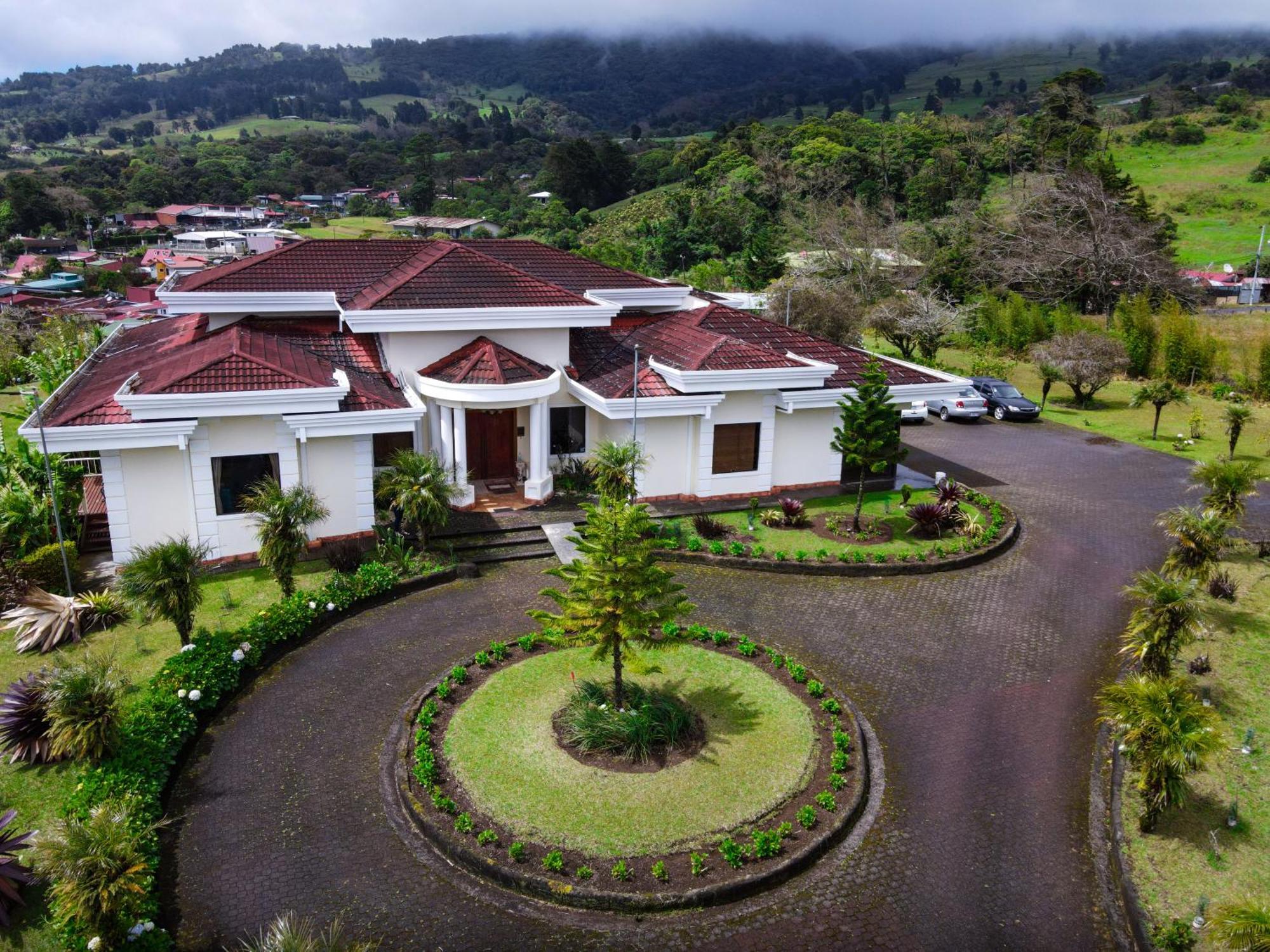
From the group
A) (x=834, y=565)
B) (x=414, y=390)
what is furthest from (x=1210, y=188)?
(x=414, y=390)

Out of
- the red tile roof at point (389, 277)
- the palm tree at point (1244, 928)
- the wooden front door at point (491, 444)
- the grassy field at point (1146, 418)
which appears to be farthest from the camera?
the grassy field at point (1146, 418)

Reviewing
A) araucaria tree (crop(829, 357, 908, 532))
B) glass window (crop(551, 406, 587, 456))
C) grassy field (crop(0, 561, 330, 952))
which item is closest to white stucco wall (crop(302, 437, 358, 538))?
grassy field (crop(0, 561, 330, 952))

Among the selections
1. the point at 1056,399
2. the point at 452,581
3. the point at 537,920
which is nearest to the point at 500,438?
the point at 452,581

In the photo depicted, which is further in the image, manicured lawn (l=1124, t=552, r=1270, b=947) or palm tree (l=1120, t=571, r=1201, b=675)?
palm tree (l=1120, t=571, r=1201, b=675)

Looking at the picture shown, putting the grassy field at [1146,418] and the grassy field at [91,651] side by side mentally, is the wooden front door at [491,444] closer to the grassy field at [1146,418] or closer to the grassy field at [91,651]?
the grassy field at [91,651]

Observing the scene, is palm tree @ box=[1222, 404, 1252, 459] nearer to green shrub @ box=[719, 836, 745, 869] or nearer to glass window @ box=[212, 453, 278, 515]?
green shrub @ box=[719, 836, 745, 869]

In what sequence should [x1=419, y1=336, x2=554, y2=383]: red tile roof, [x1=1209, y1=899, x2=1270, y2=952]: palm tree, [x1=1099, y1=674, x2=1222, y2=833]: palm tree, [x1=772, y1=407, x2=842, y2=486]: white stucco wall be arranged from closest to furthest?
[x1=1209, y1=899, x2=1270, y2=952]: palm tree < [x1=1099, y1=674, x2=1222, y2=833]: palm tree < [x1=419, y1=336, x2=554, y2=383]: red tile roof < [x1=772, y1=407, x2=842, y2=486]: white stucco wall

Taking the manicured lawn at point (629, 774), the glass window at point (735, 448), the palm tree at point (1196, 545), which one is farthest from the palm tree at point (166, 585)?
the palm tree at point (1196, 545)
